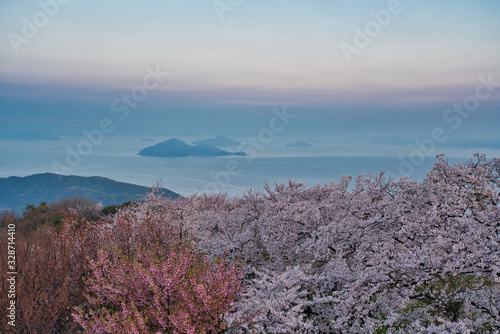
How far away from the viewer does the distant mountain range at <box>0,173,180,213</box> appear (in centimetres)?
7881

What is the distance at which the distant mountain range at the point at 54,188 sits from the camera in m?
78.8

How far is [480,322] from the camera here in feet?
21.7

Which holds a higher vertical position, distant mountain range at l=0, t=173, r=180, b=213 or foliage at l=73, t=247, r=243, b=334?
distant mountain range at l=0, t=173, r=180, b=213

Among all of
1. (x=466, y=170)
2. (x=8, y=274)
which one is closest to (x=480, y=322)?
(x=466, y=170)

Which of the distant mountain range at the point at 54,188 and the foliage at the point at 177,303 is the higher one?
the distant mountain range at the point at 54,188

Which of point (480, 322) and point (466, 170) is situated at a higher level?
point (466, 170)

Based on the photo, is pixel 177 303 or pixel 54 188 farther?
pixel 54 188

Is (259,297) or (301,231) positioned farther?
(301,231)

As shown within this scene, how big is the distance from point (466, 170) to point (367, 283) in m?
4.08

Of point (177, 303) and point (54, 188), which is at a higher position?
point (54, 188)

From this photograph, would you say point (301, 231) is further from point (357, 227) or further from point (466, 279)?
point (466, 279)

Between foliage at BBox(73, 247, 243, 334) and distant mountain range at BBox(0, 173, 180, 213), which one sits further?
distant mountain range at BBox(0, 173, 180, 213)

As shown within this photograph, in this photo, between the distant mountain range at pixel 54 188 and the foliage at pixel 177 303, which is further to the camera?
the distant mountain range at pixel 54 188

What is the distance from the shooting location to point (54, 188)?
290 feet
